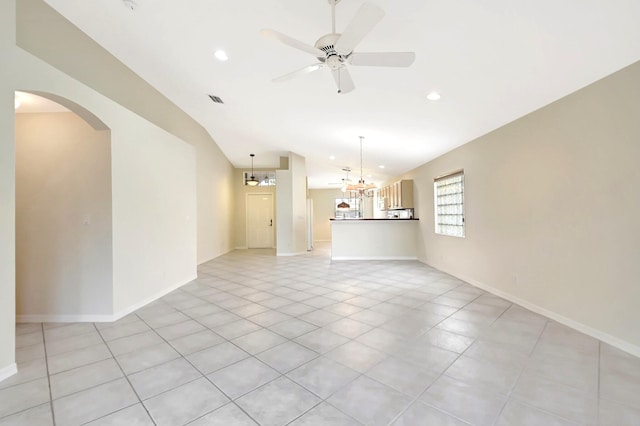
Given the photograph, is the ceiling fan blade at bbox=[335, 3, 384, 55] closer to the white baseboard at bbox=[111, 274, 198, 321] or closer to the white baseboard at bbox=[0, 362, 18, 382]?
the white baseboard at bbox=[0, 362, 18, 382]

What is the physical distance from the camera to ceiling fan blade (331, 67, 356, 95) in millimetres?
2295

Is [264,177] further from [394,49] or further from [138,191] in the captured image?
[394,49]

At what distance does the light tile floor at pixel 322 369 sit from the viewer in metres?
1.67

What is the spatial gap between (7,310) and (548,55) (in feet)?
15.7

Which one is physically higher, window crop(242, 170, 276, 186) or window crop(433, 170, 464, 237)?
window crop(242, 170, 276, 186)

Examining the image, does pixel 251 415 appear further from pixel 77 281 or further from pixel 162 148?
pixel 162 148

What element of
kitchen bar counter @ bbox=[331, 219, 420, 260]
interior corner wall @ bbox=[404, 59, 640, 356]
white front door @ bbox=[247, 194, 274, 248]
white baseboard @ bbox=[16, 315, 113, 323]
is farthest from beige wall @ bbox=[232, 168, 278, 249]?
interior corner wall @ bbox=[404, 59, 640, 356]

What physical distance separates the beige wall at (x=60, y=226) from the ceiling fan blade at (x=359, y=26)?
124 inches

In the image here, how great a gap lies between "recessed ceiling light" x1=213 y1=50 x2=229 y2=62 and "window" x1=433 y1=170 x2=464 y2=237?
4.18 meters

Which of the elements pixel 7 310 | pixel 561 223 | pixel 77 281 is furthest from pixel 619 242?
pixel 77 281

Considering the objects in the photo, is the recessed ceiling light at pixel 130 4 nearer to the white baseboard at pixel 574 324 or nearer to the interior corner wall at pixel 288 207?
the white baseboard at pixel 574 324

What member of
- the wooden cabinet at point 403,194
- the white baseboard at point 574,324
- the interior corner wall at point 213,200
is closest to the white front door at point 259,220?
the interior corner wall at point 213,200

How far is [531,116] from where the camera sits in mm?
3324

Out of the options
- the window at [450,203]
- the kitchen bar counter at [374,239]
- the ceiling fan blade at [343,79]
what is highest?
the ceiling fan blade at [343,79]
